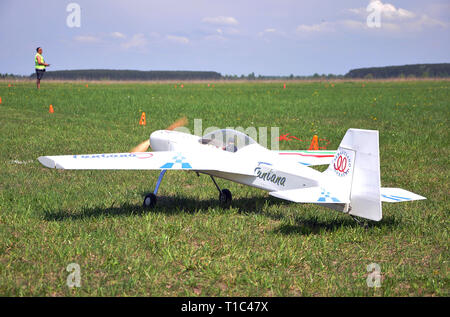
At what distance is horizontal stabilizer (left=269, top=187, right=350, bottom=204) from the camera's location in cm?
717

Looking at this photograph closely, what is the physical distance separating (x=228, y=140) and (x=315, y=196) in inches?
116

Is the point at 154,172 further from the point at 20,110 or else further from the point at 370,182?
the point at 20,110

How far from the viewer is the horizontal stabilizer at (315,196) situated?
7172 mm

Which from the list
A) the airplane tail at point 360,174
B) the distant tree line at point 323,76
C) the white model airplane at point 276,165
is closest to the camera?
the airplane tail at point 360,174

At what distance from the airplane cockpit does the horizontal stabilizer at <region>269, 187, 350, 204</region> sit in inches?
91.4

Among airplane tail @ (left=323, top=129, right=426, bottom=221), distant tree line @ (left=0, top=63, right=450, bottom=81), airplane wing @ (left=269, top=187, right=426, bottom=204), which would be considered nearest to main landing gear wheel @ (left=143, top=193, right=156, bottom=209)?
airplane wing @ (left=269, top=187, right=426, bottom=204)

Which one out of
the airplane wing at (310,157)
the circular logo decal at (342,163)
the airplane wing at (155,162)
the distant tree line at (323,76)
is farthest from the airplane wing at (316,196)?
the distant tree line at (323,76)

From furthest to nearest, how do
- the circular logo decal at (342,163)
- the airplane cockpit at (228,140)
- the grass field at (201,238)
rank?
the airplane cockpit at (228,140) → the circular logo decal at (342,163) → the grass field at (201,238)

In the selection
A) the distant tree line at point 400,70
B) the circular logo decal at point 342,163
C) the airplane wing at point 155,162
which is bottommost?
the airplane wing at point 155,162

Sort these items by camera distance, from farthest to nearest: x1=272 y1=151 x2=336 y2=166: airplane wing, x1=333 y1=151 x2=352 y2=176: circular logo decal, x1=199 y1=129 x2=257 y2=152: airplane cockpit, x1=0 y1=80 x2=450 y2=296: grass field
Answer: x1=272 y1=151 x2=336 y2=166: airplane wing
x1=199 y1=129 x2=257 y2=152: airplane cockpit
x1=333 y1=151 x2=352 y2=176: circular logo decal
x1=0 y1=80 x2=450 y2=296: grass field

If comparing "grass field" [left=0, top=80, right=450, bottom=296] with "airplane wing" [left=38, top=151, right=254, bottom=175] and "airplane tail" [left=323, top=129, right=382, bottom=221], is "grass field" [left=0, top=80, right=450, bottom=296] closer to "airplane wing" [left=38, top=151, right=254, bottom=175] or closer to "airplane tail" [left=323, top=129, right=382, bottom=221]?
"airplane tail" [left=323, top=129, right=382, bottom=221]

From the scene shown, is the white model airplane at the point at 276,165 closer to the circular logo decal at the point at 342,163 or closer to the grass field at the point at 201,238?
the circular logo decal at the point at 342,163

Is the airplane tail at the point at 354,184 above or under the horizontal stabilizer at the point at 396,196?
above
